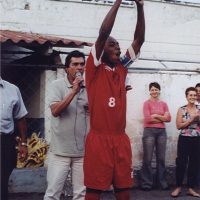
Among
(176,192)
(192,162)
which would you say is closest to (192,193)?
(176,192)

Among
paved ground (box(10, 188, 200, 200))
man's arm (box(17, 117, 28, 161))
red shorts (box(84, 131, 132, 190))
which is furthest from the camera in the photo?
paved ground (box(10, 188, 200, 200))

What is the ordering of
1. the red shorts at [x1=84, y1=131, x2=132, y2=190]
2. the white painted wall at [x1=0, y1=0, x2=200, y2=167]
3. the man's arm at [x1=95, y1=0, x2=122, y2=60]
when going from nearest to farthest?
1. the man's arm at [x1=95, y1=0, x2=122, y2=60]
2. the red shorts at [x1=84, y1=131, x2=132, y2=190]
3. the white painted wall at [x1=0, y1=0, x2=200, y2=167]

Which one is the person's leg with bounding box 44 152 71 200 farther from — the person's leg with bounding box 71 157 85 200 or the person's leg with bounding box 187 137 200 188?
the person's leg with bounding box 187 137 200 188

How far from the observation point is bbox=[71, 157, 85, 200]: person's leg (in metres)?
4.94

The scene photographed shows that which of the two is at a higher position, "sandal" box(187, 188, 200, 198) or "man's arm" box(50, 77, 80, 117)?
A: "man's arm" box(50, 77, 80, 117)

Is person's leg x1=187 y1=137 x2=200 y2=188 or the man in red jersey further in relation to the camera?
person's leg x1=187 y1=137 x2=200 y2=188

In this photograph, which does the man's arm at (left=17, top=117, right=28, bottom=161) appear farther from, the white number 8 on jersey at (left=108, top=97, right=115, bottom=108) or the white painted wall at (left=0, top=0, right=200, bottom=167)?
the white painted wall at (left=0, top=0, right=200, bottom=167)

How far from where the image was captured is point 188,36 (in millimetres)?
9992

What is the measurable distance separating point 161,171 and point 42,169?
205 cm

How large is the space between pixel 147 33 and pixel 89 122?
5.10 metres

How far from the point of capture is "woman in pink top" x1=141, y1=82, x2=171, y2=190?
8188 mm

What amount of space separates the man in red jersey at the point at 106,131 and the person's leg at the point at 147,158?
13.4 ft

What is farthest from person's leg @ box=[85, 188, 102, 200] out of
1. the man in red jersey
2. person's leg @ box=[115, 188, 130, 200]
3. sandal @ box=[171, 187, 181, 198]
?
sandal @ box=[171, 187, 181, 198]

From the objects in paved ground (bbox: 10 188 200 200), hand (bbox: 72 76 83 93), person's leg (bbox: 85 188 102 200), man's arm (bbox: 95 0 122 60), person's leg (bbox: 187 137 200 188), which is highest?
man's arm (bbox: 95 0 122 60)
